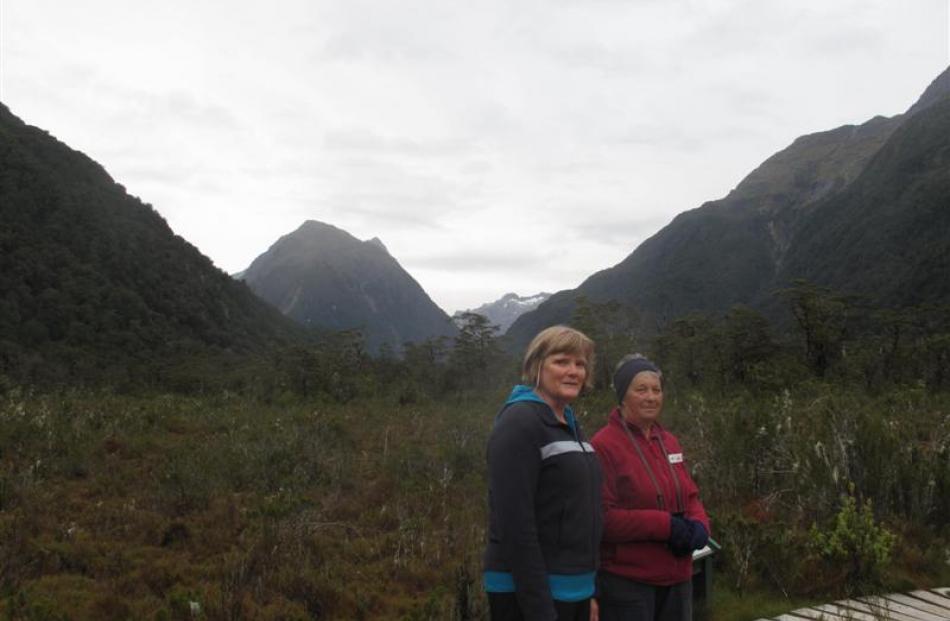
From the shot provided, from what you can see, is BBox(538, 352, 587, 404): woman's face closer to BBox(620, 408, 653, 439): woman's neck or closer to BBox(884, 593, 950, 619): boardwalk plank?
BBox(620, 408, 653, 439): woman's neck

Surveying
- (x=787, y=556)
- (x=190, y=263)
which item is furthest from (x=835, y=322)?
(x=190, y=263)

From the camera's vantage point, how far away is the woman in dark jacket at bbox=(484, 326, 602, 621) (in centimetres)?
211

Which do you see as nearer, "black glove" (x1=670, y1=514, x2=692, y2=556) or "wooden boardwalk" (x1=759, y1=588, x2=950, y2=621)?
"black glove" (x1=670, y1=514, x2=692, y2=556)

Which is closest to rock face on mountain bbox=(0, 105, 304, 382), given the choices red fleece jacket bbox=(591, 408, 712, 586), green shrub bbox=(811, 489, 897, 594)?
green shrub bbox=(811, 489, 897, 594)

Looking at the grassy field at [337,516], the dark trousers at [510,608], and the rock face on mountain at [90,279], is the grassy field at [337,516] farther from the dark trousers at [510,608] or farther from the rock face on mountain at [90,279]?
the rock face on mountain at [90,279]

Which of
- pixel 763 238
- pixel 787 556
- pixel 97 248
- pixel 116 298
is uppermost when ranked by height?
pixel 763 238

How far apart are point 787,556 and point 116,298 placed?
75.5 m

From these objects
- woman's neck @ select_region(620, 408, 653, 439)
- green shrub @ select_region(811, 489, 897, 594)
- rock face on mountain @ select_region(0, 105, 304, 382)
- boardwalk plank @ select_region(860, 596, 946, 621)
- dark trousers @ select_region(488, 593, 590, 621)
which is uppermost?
rock face on mountain @ select_region(0, 105, 304, 382)

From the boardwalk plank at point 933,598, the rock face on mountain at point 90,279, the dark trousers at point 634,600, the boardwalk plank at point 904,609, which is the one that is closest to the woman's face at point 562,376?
the dark trousers at point 634,600

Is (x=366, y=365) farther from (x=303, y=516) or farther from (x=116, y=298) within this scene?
(x=116, y=298)

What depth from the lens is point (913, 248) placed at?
93.1 metres

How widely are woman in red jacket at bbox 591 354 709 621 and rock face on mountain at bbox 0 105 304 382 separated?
44097 millimetres

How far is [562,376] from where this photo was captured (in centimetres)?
239

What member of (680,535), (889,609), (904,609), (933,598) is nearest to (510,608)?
(680,535)
